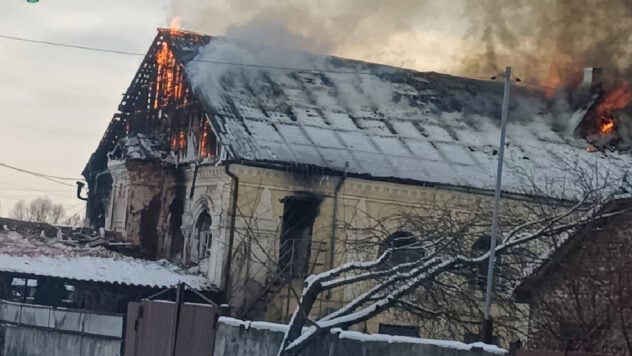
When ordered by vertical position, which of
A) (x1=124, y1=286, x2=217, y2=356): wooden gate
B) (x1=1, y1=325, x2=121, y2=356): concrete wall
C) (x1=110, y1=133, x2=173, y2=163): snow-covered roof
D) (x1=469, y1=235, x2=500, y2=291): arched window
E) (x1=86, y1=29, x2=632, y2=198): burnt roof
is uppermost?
(x1=86, y1=29, x2=632, y2=198): burnt roof

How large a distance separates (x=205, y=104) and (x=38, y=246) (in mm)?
6070

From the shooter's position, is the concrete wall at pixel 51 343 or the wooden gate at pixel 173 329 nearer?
the wooden gate at pixel 173 329

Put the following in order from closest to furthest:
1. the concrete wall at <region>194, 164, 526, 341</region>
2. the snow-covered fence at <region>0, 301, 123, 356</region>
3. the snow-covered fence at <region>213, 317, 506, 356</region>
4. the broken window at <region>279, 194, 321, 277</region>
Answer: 1. the snow-covered fence at <region>213, 317, 506, 356</region>
2. the snow-covered fence at <region>0, 301, 123, 356</region>
3. the concrete wall at <region>194, 164, 526, 341</region>
4. the broken window at <region>279, 194, 321, 277</region>

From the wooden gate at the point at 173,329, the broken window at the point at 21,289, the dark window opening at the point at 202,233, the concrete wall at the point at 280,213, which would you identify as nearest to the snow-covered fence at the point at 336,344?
the wooden gate at the point at 173,329

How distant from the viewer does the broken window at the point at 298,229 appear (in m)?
34.7

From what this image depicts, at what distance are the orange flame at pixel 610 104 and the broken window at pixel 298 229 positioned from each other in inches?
431

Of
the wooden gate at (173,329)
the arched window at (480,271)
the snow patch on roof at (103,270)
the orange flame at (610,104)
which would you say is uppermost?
the orange flame at (610,104)

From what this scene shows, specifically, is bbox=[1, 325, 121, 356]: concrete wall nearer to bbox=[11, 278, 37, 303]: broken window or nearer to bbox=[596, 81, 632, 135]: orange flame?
bbox=[11, 278, 37, 303]: broken window

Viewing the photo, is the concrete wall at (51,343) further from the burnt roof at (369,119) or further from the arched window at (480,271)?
the burnt roof at (369,119)

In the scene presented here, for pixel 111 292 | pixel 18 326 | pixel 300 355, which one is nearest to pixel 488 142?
pixel 111 292

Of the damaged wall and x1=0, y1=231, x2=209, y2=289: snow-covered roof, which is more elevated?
the damaged wall

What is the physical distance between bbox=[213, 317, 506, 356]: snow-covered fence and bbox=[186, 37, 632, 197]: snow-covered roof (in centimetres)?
1658

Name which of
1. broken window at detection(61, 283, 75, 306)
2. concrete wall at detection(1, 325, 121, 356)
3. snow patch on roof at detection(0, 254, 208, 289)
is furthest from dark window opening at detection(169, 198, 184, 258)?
concrete wall at detection(1, 325, 121, 356)

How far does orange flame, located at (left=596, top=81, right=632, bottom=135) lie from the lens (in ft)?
132
